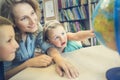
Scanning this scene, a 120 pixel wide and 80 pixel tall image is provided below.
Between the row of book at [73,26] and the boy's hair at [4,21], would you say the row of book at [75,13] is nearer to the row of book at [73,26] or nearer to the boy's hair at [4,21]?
the row of book at [73,26]

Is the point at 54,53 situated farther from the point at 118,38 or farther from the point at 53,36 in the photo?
the point at 118,38

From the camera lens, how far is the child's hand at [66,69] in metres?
0.82

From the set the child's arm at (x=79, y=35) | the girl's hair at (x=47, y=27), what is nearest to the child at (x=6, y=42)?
the girl's hair at (x=47, y=27)

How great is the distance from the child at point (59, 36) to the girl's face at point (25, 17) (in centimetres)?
8

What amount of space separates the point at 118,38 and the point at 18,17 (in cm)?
41

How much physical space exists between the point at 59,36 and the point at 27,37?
0.17 metres

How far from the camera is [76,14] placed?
47.4 inches

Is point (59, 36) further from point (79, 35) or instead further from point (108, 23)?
point (108, 23)

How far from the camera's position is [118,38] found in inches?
24.9

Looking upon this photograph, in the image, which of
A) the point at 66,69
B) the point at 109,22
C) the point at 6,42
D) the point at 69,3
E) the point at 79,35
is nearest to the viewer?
the point at 109,22

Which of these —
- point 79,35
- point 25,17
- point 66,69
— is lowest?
point 66,69

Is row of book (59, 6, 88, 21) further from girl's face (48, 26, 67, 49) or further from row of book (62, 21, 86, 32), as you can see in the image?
girl's face (48, 26, 67, 49)

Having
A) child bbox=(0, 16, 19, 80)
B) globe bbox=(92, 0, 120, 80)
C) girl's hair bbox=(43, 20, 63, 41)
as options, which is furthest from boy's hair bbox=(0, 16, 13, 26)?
globe bbox=(92, 0, 120, 80)

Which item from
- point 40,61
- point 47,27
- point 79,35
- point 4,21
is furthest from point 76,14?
point 4,21
